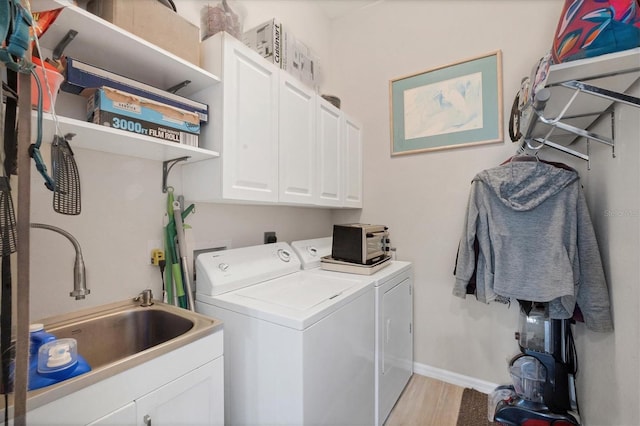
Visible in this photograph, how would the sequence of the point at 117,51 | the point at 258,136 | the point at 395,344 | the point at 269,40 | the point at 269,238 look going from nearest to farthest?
the point at 117,51
the point at 258,136
the point at 269,40
the point at 395,344
the point at 269,238

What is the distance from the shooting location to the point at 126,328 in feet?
4.02

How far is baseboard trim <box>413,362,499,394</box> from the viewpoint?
206cm

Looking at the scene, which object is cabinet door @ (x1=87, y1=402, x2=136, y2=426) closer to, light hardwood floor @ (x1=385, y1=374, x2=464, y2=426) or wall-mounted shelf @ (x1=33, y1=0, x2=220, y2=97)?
wall-mounted shelf @ (x1=33, y1=0, x2=220, y2=97)

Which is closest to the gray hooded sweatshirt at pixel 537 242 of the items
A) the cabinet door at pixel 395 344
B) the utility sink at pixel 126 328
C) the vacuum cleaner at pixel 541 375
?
the vacuum cleaner at pixel 541 375

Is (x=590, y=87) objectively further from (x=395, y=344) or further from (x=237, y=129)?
(x=395, y=344)

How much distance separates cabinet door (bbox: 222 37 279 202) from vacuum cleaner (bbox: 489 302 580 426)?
1776 millimetres

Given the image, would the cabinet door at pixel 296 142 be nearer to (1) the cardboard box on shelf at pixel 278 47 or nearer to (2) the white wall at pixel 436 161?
(1) the cardboard box on shelf at pixel 278 47

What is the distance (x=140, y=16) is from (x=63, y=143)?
26.3 inches

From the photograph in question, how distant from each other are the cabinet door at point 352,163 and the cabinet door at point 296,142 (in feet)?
1.56

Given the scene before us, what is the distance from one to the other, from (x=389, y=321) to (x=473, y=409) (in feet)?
2.86

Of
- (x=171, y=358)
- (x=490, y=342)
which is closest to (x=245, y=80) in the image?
(x=171, y=358)

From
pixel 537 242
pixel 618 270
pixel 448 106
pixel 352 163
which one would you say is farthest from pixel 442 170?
pixel 618 270

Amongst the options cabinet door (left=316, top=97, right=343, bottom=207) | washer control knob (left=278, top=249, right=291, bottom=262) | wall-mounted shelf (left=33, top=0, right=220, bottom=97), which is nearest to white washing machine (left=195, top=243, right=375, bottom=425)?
washer control knob (left=278, top=249, right=291, bottom=262)

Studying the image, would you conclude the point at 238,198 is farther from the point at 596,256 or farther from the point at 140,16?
the point at 596,256
